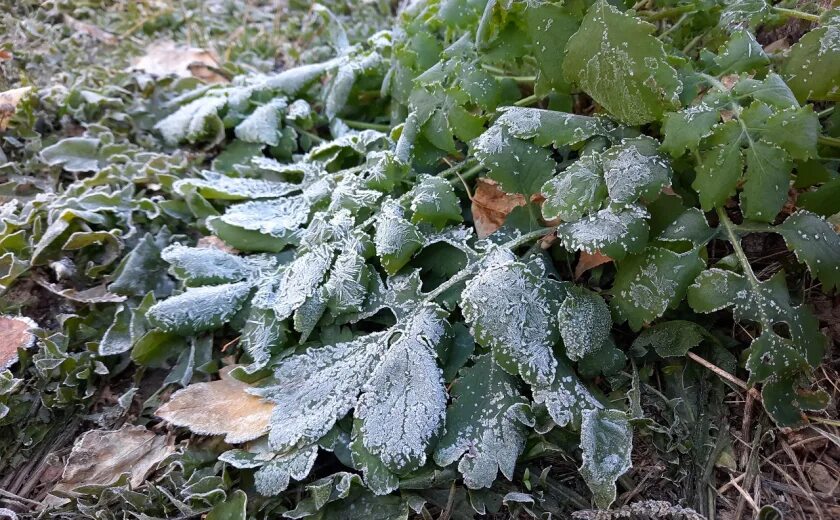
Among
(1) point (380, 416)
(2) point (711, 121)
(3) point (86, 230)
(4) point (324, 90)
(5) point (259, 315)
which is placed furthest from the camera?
(4) point (324, 90)

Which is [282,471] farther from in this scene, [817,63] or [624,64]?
[817,63]

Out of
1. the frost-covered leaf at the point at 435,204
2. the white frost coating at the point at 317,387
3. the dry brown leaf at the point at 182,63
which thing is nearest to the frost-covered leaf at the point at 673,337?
the frost-covered leaf at the point at 435,204

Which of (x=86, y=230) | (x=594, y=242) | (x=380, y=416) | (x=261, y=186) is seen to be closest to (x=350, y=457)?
(x=380, y=416)

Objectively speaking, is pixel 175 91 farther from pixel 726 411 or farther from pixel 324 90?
pixel 726 411

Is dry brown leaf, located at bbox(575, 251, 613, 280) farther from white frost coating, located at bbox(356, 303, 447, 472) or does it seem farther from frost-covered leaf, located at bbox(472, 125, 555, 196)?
white frost coating, located at bbox(356, 303, 447, 472)

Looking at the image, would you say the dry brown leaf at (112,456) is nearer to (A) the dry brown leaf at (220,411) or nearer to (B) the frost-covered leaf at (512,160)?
(A) the dry brown leaf at (220,411)

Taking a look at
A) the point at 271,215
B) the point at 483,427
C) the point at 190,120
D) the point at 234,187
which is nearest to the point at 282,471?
the point at 483,427

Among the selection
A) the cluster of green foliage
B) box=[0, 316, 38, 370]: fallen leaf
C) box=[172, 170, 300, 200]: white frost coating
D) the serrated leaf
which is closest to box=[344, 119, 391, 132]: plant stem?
the cluster of green foliage
